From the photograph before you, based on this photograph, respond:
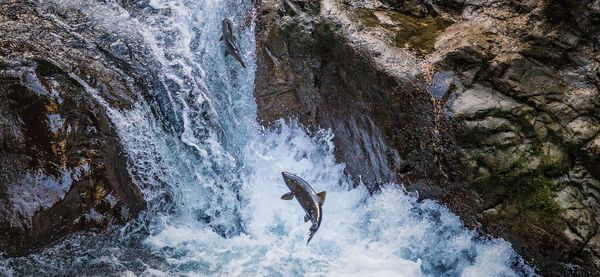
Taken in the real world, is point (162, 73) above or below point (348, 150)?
above

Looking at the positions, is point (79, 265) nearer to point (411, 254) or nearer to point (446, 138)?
point (411, 254)

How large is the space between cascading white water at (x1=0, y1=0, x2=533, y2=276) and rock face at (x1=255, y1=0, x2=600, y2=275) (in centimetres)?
30

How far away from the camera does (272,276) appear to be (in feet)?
14.3

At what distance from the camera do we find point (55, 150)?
165 inches

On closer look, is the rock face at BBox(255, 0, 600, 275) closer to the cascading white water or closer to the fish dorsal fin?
the cascading white water

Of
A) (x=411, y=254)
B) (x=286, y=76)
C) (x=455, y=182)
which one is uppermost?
(x=286, y=76)

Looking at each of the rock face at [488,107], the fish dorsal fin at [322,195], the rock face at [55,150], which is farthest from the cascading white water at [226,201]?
the fish dorsal fin at [322,195]

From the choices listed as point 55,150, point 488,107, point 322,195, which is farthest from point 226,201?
point 488,107

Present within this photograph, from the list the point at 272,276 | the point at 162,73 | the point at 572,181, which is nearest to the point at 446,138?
the point at 572,181

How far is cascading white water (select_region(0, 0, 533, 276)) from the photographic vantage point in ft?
13.9

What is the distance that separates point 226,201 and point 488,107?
9.01 feet

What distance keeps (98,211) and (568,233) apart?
383cm

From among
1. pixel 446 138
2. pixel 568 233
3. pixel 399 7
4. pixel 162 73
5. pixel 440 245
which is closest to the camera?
pixel 568 233

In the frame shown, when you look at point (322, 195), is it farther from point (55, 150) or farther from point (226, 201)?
point (55, 150)
